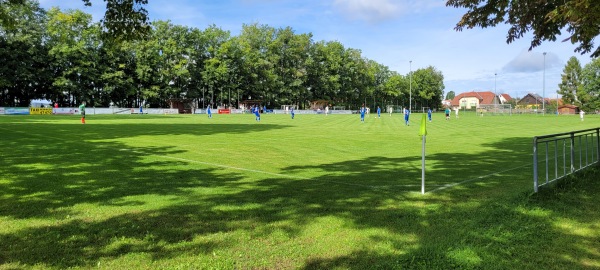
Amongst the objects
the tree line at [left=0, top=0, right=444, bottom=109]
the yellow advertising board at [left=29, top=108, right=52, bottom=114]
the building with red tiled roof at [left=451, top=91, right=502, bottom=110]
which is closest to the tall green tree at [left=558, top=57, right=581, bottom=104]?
the tree line at [left=0, top=0, right=444, bottom=109]

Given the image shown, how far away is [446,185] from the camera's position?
8977 millimetres

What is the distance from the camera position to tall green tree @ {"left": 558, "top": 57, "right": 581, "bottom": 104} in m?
110

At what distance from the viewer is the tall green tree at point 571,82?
11050 cm

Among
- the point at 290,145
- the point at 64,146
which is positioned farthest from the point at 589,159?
the point at 64,146

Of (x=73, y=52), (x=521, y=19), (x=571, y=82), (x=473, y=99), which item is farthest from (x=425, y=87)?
(x=521, y=19)

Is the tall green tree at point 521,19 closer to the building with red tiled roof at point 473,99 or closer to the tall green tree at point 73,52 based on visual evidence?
the tall green tree at point 73,52

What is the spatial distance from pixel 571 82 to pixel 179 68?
106237mm

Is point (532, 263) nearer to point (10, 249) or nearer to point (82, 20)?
point (10, 249)

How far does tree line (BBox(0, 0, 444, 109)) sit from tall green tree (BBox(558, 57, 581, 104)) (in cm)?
4580

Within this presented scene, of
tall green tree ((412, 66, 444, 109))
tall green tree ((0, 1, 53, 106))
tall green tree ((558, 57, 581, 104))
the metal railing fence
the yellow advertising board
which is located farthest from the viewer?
tall green tree ((412, 66, 444, 109))

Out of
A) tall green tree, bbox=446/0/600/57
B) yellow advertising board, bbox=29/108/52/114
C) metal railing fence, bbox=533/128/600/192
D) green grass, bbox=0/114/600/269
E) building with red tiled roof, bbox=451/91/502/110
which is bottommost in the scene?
green grass, bbox=0/114/600/269

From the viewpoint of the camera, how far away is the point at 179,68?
8194 cm

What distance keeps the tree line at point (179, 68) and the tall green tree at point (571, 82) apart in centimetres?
4580

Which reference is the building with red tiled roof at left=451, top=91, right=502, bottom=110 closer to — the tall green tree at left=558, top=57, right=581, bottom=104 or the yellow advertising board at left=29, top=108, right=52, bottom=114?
the tall green tree at left=558, top=57, right=581, bottom=104
